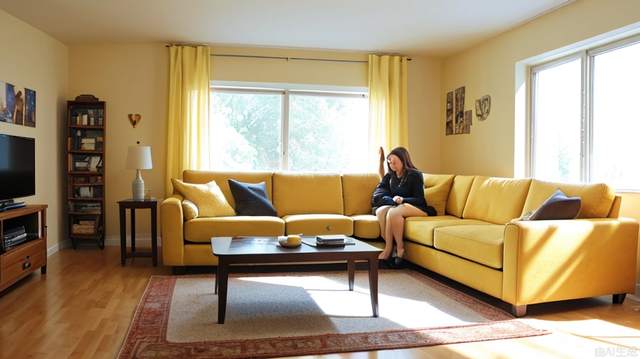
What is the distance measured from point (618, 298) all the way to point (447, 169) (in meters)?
2.91

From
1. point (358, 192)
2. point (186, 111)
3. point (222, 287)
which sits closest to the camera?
point (222, 287)

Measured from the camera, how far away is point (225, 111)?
5.86 meters

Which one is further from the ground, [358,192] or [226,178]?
[226,178]

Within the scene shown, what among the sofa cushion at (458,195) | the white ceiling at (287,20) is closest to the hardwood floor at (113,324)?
the sofa cushion at (458,195)

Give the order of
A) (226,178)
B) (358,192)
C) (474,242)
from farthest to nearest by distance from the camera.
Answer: (358,192), (226,178), (474,242)

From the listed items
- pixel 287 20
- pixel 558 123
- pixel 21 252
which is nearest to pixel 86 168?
pixel 21 252

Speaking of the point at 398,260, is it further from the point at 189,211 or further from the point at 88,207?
the point at 88,207

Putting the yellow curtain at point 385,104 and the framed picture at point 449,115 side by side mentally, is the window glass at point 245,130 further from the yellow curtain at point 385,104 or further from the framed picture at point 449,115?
the framed picture at point 449,115

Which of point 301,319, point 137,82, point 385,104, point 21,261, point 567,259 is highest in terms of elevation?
point 137,82

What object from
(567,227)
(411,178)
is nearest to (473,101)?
(411,178)

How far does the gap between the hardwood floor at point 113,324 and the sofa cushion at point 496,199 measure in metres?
0.94

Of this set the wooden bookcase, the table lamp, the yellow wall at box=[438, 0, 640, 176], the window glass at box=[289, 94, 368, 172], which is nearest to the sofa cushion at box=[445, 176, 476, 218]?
the yellow wall at box=[438, 0, 640, 176]

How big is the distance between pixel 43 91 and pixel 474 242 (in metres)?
4.32

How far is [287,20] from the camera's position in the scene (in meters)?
4.74
